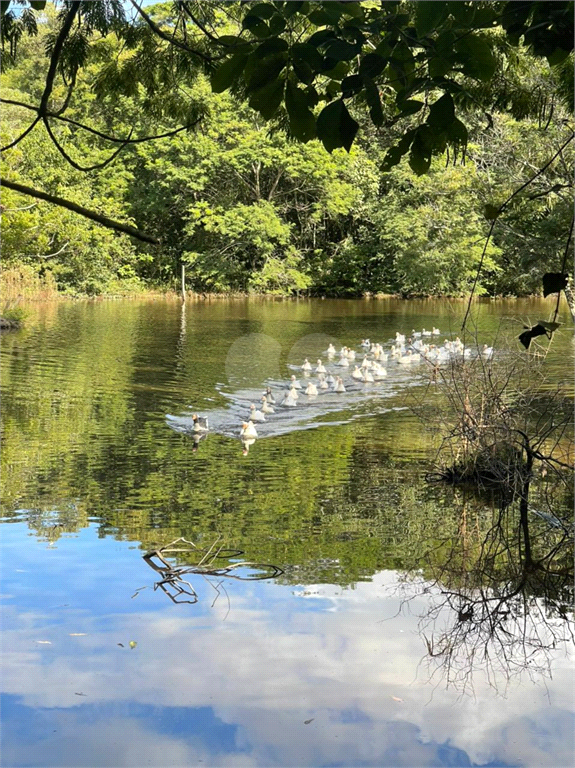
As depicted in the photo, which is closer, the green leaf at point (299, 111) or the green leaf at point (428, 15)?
the green leaf at point (428, 15)

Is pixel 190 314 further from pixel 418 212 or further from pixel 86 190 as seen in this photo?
pixel 418 212

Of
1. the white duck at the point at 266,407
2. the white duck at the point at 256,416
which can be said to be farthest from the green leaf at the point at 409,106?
the white duck at the point at 266,407

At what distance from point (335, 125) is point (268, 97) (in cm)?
31

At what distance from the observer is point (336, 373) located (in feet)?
50.7

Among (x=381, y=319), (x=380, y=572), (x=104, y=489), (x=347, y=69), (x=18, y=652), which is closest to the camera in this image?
(x=347, y=69)

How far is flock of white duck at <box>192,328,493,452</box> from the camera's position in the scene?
10.6m

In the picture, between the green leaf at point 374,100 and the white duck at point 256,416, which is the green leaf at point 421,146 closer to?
the green leaf at point 374,100

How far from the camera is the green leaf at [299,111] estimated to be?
2791 mm

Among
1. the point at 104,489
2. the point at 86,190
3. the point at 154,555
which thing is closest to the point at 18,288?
the point at 86,190

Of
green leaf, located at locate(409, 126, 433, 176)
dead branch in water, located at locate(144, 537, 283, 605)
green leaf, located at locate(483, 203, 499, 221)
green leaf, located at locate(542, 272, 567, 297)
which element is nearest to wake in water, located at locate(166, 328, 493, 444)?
dead branch in water, located at locate(144, 537, 283, 605)

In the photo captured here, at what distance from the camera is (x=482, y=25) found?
262 cm

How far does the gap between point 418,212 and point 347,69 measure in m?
31.9

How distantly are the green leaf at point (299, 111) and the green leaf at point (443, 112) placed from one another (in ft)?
1.23

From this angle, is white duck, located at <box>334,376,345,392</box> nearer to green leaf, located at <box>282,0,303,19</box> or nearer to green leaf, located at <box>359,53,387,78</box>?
green leaf, located at <box>282,0,303,19</box>
